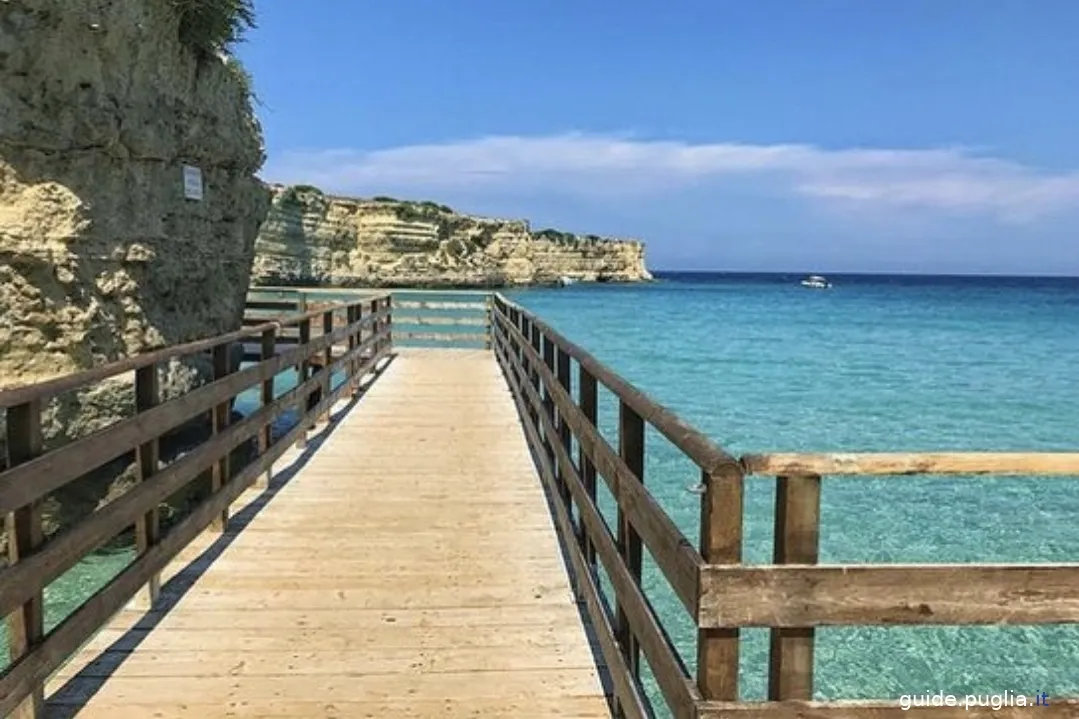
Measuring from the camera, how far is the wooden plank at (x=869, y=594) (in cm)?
195

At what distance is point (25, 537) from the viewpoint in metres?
2.77

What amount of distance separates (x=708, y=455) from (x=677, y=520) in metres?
5.71

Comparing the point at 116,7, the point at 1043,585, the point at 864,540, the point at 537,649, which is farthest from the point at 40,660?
the point at 864,540

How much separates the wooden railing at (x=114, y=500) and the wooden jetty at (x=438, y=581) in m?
0.01

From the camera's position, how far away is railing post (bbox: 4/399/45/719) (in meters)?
2.75

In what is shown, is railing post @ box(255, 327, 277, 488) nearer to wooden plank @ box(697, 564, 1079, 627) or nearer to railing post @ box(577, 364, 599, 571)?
railing post @ box(577, 364, 599, 571)

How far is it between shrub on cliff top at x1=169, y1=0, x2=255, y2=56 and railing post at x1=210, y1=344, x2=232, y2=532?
4.24 m

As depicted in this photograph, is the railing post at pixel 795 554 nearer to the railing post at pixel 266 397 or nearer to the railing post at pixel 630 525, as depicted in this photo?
the railing post at pixel 630 525

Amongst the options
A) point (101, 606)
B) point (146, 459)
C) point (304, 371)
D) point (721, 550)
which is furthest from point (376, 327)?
point (721, 550)

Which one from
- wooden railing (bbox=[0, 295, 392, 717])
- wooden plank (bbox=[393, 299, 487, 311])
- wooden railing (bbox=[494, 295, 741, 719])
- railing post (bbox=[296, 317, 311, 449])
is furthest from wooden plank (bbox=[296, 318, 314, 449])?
wooden plank (bbox=[393, 299, 487, 311])

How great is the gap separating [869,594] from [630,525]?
1109 mm

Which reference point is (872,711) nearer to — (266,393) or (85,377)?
(85,377)

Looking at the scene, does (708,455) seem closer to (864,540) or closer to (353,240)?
(864,540)

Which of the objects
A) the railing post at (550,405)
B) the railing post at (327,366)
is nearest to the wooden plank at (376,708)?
the railing post at (550,405)
